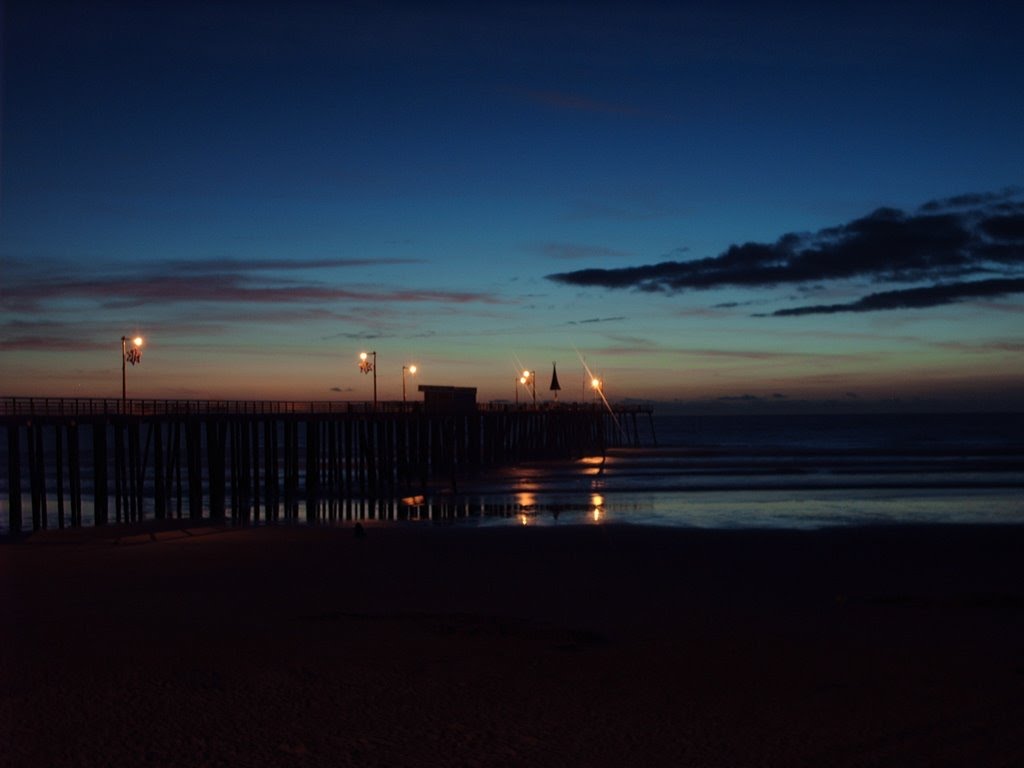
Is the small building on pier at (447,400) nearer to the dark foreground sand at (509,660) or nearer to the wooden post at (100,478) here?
the wooden post at (100,478)

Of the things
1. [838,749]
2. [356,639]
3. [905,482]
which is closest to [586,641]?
[356,639]

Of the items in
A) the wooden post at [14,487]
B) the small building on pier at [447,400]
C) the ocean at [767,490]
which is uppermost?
the small building on pier at [447,400]

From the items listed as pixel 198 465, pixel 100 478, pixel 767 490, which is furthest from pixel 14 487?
pixel 767 490

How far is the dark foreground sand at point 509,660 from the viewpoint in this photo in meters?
9.12

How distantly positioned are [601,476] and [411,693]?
38760mm

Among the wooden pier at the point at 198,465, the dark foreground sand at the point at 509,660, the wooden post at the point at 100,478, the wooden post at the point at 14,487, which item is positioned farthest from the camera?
the wooden pier at the point at 198,465

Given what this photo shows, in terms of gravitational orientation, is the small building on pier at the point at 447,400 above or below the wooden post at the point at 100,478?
above

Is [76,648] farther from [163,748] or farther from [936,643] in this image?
[936,643]

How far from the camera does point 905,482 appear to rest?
42188mm

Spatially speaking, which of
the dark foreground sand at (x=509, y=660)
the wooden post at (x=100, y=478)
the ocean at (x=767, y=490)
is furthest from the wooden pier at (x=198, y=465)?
the dark foreground sand at (x=509, y=660)

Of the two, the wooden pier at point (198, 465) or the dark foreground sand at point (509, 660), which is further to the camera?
the wooden pier at point (198, 465)

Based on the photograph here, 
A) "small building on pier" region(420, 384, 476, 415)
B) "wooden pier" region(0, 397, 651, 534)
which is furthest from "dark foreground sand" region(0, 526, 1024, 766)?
"small building on pier" region(420, 384, 476, 415)

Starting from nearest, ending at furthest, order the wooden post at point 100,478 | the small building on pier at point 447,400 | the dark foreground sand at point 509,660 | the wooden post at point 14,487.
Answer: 1. the dark foreground sand at point 509,660
2. the wooden post at point 14,487
3. the wooden post at point 100,478
4. the small building on pier at point 447,400

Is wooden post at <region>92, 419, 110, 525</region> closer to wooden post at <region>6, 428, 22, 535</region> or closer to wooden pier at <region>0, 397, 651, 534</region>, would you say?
wooden pier at <region>0, 397, 651, 534</region>
